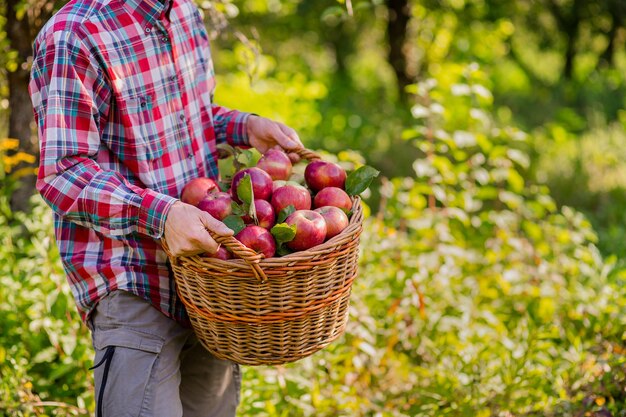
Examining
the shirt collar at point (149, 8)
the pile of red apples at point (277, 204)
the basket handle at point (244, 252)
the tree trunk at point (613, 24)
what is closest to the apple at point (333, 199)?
the pile of red apples at point (277, 204)

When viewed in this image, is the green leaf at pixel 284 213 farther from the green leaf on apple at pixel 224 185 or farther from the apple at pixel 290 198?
the green leaf on apple at pixel 224 185

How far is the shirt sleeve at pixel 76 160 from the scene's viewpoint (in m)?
1.68

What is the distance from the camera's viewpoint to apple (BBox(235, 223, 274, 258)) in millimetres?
1698

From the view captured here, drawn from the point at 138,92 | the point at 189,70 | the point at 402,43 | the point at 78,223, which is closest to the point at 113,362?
the point at 78,223

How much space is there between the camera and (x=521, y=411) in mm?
2580

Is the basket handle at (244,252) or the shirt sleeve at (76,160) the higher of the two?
the shirt sleeve at (76,160)

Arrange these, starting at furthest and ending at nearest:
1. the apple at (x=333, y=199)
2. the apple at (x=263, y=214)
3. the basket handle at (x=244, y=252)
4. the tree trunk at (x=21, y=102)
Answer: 1. the tree trunk at (x=21, y=102)
2. the apple at (x=333, y=199)
3. the apple at (x=263, y=214)
4. the basket handle at (x=244, y=252)

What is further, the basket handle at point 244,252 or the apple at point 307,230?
the apple at point 307,230

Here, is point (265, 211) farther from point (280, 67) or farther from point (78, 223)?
point (280, 67)

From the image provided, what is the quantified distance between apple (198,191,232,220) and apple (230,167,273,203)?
0.15 ft

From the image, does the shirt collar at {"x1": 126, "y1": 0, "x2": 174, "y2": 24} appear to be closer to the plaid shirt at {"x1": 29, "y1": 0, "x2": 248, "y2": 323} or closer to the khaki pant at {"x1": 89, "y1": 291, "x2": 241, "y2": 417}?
the plaid shirt at {"x1": 29, "y1": 0, "x2": 248, "y2": 323}

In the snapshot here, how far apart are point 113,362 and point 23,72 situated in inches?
72.2

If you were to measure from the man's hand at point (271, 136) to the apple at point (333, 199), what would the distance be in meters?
0.25

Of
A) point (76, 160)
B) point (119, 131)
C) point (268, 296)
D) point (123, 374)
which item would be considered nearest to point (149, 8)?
point (119, 131)
